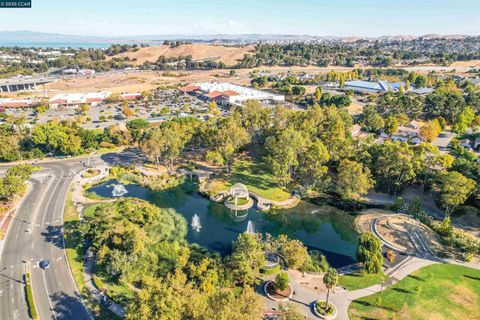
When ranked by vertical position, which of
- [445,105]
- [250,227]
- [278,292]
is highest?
[445,105]

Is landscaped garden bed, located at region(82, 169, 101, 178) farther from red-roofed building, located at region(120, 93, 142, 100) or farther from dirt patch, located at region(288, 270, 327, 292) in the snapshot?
red-roofed building, located at region(120, 93, 142, 100)

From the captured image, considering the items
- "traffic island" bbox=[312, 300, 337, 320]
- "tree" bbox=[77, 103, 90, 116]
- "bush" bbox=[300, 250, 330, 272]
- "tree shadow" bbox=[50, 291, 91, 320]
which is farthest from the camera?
"tree" bbox=[77, 103, 90, 116]

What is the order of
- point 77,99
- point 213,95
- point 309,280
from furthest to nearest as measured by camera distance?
point 213,95, point 77,99, point 309,280

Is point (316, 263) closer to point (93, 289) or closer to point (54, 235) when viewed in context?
point (93, 289)

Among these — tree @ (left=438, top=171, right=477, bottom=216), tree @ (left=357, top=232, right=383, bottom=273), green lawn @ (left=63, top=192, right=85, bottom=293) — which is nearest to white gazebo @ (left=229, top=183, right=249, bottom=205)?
tree @ (left=357, top=232, right=383, bottom=273)

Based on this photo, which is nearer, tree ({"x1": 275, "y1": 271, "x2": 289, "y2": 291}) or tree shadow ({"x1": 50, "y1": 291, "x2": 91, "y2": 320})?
tree shadow ({"x1": 50, "y1": 291, "x2": 91, "y2": 320})

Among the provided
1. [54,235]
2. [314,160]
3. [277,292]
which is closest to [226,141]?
[314,160]

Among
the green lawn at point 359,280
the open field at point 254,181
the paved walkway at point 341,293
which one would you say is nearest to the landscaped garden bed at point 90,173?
the open field at point 254,181

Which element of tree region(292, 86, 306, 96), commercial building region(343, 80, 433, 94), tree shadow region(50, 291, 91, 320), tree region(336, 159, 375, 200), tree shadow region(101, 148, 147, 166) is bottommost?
tree shadow region(50, 291, 91, 320)
